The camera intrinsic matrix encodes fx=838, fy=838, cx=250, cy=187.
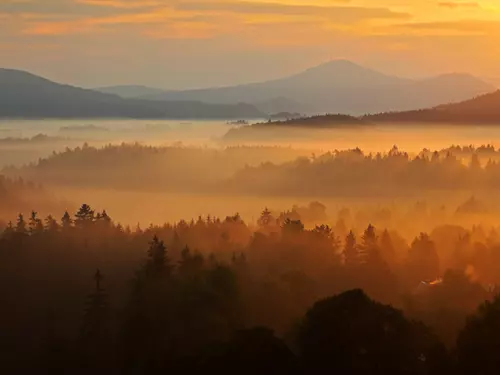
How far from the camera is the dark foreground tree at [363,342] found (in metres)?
31.1

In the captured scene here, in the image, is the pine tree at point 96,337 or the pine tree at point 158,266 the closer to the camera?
the pine tree at point 96,337

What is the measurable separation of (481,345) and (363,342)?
4.84 m

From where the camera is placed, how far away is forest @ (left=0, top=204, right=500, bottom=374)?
32.0 metres

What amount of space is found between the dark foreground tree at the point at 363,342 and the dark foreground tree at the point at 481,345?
890 millimetres

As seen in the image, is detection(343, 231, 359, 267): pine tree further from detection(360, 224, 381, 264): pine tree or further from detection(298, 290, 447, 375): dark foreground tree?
detection(298, 290, 447, 375): dark foreground tree

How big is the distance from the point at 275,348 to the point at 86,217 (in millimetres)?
80320

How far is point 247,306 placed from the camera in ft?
161

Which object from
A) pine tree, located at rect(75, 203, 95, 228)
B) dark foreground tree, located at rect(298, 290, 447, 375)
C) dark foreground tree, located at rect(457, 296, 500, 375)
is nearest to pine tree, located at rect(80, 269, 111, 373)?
dark foreground tree, located at rect(298, 290, 447, 375)

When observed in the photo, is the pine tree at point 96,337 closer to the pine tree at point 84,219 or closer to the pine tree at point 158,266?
the pine tree at point 158,266

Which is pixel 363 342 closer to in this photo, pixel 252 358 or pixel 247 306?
pixel 252 358

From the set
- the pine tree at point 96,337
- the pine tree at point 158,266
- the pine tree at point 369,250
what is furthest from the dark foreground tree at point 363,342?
the pine tree at point 369,250

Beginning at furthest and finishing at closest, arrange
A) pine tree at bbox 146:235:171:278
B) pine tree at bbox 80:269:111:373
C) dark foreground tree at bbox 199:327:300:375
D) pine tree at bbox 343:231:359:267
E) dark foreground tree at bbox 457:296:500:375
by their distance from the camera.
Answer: pine tree at bbox 343:231:359:267 < pine tree at bbox 146:235:171:278 < pine tree at bbox 80:269:111:373 < dark foreground tree at bbox 457:296:500:375 < dark foreground tree at bbox 199:327:300:375

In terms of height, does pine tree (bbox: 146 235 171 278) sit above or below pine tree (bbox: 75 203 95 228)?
above

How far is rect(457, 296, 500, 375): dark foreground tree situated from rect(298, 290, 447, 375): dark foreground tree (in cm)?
89
